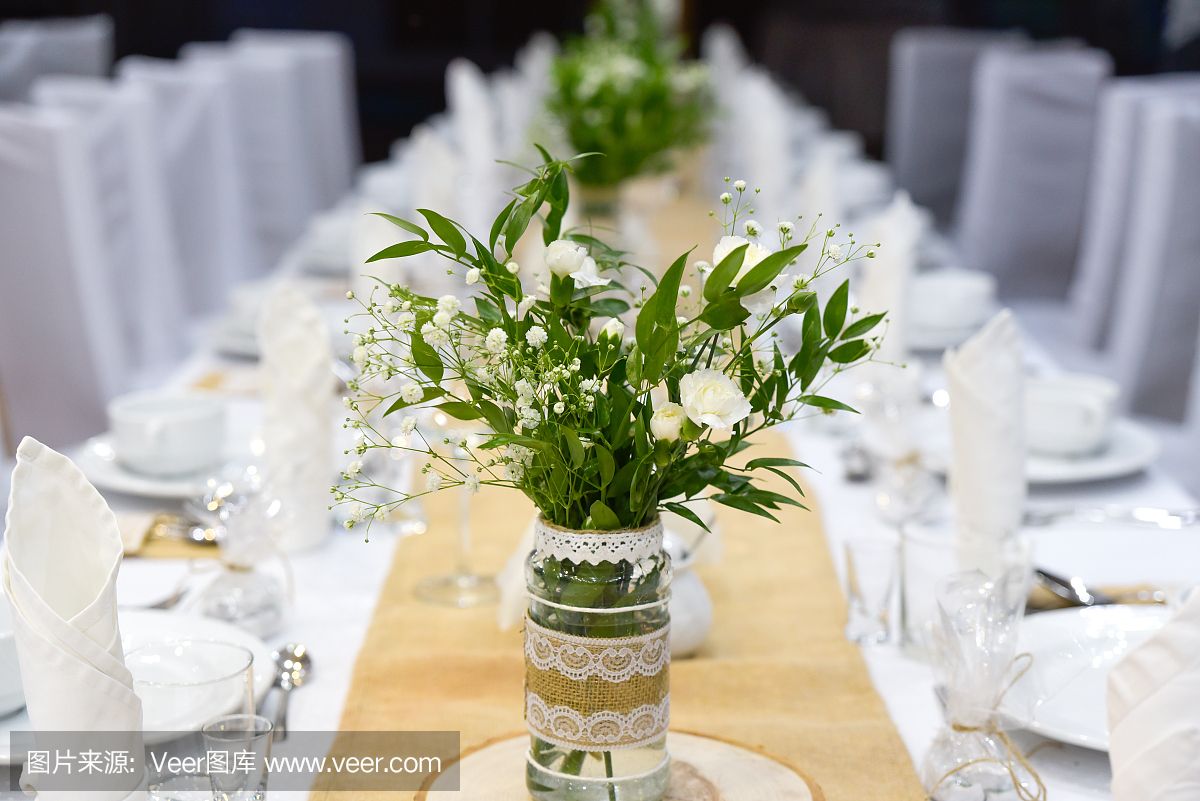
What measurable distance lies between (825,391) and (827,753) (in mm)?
1061

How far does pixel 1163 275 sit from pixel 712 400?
8.80 feet

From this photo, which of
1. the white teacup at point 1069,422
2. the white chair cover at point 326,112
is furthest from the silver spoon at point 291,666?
the white chair cover at point 326,112

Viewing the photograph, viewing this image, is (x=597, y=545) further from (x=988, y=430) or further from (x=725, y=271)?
(x=988, y=430)

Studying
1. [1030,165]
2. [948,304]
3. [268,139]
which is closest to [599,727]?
[948,304]

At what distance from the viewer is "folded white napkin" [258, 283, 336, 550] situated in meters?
1.62

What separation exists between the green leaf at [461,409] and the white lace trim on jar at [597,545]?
0.31ft

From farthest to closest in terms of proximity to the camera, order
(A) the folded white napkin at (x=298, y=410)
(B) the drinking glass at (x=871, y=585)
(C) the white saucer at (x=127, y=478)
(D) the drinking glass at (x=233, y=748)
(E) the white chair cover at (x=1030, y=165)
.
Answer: (E) the white chair cover at (x=1030, y=165) → (C) the white saucer at (x=127, y=478) → (A) the folded white napkin at (x=298, y=410) → (B) the drinking glass at (x=871, y=585) → (D) the drinking glass at (x=233, y=748)

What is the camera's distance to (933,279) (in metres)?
2.62

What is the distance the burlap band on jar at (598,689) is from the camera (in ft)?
3.20

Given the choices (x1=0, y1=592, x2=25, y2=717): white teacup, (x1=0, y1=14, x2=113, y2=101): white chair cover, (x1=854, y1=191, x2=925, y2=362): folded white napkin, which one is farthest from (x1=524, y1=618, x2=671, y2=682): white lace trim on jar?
(x1=0, y1=14, x2=113, y2=101): white chair cover

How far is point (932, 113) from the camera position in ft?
19.7

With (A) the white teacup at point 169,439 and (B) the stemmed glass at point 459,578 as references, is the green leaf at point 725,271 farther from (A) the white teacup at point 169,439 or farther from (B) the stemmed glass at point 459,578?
(A) the white teacup at point 169,439

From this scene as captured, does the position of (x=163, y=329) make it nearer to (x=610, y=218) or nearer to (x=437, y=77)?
(x=610, y=218)

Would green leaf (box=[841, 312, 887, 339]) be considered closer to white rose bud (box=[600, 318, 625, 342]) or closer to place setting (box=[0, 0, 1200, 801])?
place setting (box=[0, 0, 1200, 801])
